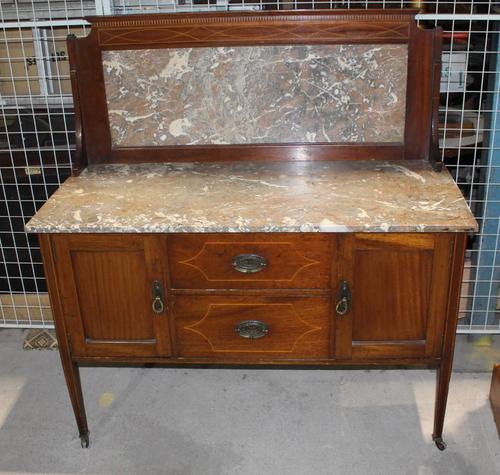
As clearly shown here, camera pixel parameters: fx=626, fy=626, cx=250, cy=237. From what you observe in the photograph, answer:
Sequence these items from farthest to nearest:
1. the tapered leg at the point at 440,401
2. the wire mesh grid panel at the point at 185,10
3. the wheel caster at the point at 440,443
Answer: the wire mesh grid panel at the point at 185,10 < the wheel caster at the point at 440,443 < the tapered leg at the point at 440,401

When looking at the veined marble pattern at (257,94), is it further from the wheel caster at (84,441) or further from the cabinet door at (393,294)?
the wheel caster at (84,441)

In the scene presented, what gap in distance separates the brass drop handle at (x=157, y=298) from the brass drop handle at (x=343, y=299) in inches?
19.4

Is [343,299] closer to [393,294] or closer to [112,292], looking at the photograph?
[393,294]

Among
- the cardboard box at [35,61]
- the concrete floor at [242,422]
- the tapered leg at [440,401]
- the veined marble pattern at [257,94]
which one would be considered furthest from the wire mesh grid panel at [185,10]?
the tapered leg at [440,401]

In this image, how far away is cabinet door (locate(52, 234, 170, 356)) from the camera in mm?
1716

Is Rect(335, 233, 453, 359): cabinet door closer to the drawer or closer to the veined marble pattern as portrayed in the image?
the drawer

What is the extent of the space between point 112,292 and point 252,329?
0.41m

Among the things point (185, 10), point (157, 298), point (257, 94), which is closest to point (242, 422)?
point (157, 298)

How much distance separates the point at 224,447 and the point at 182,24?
1.37 m

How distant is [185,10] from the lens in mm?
2154

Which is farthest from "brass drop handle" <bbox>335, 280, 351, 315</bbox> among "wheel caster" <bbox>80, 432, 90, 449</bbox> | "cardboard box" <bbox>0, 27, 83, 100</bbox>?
"cardboard box" <bbox>0, 27, 83, 100</bbox>

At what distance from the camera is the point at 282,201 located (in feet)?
5.78

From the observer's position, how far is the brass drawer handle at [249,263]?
169 centimetres

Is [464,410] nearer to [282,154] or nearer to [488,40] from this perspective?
[282,154]
